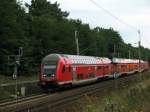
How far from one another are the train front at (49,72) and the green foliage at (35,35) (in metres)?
12.5

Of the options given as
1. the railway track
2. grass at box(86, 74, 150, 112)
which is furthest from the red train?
grass at box(86, 74, 150, 112)

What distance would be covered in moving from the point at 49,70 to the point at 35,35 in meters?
34.5

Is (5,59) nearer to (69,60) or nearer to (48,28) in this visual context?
(69,60)


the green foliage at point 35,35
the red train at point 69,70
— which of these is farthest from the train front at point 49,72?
the green foliage at point 35,35

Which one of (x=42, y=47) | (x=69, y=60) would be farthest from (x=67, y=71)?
(x=42, y=47)

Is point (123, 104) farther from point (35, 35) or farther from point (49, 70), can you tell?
point (35, 35)

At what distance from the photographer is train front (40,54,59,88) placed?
43.4m

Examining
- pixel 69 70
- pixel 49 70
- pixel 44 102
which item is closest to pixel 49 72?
pixel 49 70

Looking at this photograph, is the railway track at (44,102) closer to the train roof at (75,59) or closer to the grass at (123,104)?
the grass at (123,104)

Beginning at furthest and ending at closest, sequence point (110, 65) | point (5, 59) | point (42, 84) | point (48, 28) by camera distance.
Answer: point (48, 28)
point (110, 65)
point (5, 59)
point (42, 84)

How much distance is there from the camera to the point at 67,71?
45.1m

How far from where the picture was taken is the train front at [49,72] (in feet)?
142

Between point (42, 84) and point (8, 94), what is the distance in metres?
4.95

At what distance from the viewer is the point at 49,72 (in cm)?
4391
